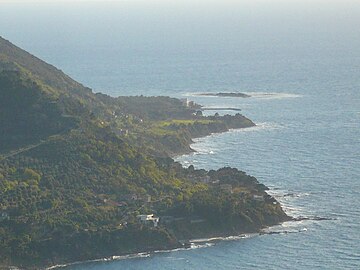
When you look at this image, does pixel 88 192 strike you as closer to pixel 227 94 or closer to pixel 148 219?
pixel 148 219

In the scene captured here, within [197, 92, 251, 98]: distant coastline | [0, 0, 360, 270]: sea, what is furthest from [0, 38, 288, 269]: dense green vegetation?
[197, 92, 251, 98]: distant coastline

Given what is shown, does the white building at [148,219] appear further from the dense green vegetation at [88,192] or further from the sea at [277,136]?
the sea at [277,136]

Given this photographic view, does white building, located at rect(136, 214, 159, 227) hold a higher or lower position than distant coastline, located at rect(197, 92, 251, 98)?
lower

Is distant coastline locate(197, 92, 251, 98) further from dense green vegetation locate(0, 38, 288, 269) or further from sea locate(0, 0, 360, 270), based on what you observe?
dense green vegetation locate(0, 38, 288, 269)

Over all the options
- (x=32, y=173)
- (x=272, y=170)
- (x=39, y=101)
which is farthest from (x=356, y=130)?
(x=32, y=173)

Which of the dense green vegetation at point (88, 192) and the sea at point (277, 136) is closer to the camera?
the sea at point (277, 136)

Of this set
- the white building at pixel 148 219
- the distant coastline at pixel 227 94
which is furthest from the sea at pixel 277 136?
the white building at pixel 148 219

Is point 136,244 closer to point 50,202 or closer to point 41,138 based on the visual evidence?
point 50,202

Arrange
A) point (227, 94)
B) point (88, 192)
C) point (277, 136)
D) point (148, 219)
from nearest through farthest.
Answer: point (148, 219) < point (88, 192) < point (277, 136) < point (227, 94)

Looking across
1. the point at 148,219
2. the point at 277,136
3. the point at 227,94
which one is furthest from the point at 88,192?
the point at 227,94
